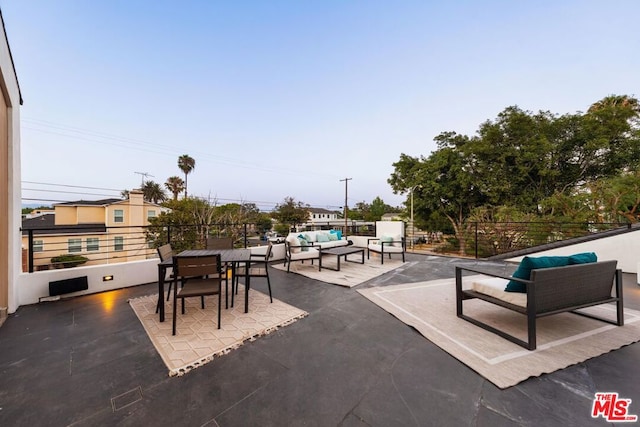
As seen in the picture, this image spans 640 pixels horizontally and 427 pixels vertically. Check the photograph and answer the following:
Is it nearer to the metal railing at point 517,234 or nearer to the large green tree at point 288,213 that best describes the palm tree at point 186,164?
the large green tree at point 288,213

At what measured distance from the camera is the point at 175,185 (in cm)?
2348

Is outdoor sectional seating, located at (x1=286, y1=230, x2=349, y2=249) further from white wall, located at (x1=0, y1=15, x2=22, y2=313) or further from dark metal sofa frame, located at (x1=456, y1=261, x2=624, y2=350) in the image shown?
white wall, located at (x1=0, y1=15, x2=22, y2=313)

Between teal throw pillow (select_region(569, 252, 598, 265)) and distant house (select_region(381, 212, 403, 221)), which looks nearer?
teal throw pillow (select_region(569, 252, 598, 265))

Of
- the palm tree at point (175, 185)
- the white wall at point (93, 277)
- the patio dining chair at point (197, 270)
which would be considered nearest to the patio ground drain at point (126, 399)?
the patio dining chair at point (197, 270)

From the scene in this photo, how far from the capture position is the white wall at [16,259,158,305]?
3.08m

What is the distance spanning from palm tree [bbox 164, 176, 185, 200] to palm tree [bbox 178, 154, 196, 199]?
48 centimetres

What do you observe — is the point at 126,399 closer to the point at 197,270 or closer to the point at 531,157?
the point at 197,270

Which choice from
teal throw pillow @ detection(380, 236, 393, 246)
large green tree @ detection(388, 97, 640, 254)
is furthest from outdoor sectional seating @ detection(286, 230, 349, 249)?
large green tree @ detection(388, 97, 640, 254)

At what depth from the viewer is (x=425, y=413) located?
1326 millimetres

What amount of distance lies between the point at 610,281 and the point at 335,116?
9.29 meters

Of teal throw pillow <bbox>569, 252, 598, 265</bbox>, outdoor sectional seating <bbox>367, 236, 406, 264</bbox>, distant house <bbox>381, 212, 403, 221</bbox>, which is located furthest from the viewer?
distant house <bbox>381, 212, 403, 221</bbox>

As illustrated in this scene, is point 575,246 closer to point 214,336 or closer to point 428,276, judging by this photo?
point 428,276

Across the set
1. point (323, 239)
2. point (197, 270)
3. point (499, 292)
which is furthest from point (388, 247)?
point (197, 270)

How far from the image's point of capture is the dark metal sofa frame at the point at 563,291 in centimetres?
199
